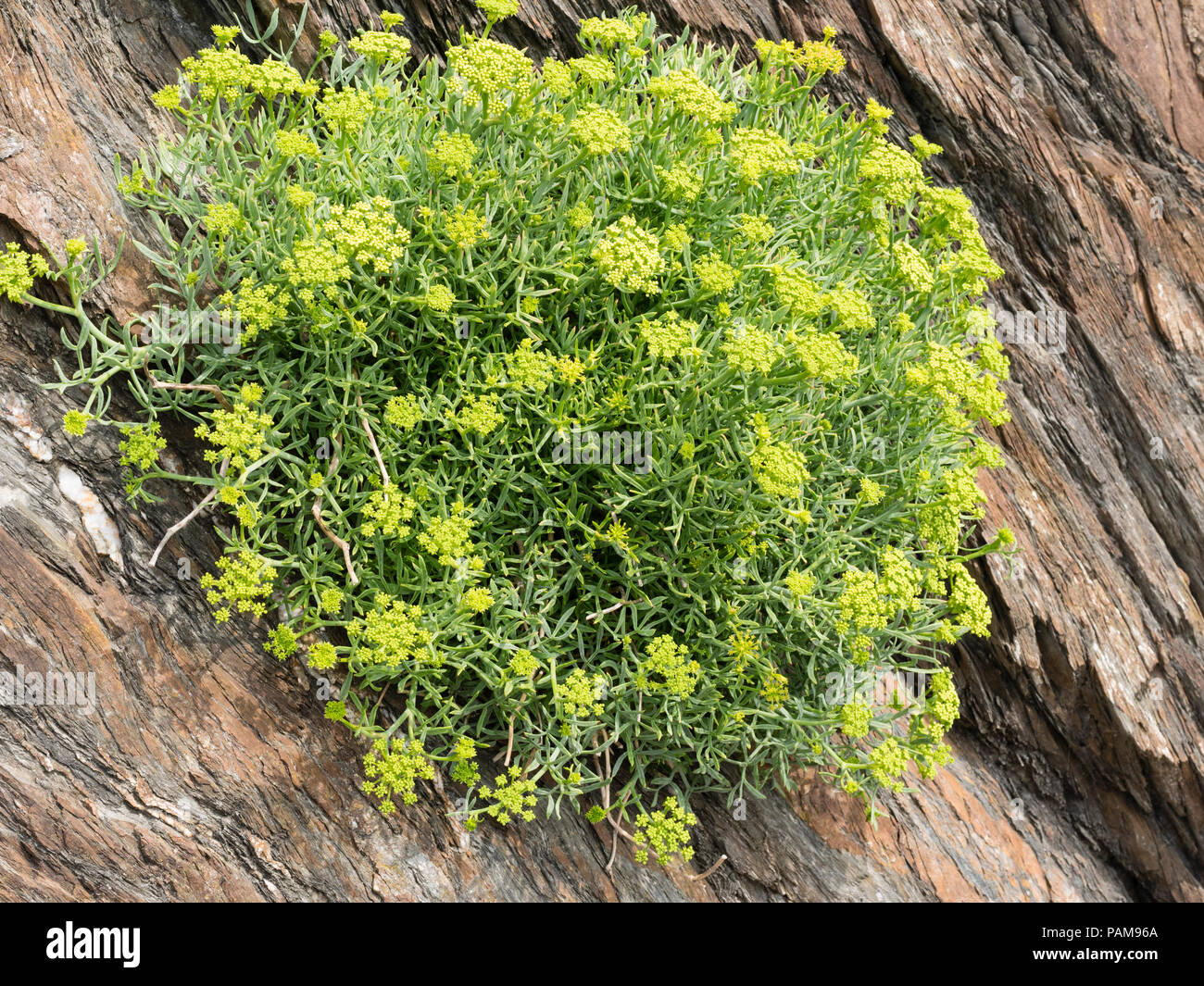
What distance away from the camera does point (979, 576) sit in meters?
5.02

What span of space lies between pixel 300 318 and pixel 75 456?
41.1 inches

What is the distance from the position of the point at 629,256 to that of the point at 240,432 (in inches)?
62.5

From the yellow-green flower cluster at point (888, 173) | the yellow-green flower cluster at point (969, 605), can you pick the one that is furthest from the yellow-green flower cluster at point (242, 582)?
the yellow-green flower cluster at point (888, 173)

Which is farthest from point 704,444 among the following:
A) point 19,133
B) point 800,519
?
point 19,133

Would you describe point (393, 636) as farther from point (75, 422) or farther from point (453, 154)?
point (453, 154)

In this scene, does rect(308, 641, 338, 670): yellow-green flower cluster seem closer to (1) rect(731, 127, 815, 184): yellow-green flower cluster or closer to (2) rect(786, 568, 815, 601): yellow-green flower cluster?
(2) rect(786, 568, 815, 601): yellow-green flower cluster

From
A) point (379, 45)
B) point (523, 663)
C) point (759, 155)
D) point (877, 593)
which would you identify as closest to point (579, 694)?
point (523, 663)

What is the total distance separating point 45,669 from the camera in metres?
3.28

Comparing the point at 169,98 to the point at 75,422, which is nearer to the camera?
the point at 75,422

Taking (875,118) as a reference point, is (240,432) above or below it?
below

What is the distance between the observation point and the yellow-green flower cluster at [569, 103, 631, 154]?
334cm

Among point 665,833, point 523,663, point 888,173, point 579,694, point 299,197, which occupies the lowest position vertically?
A: point 665,833

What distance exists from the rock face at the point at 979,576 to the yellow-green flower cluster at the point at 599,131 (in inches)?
77.0
